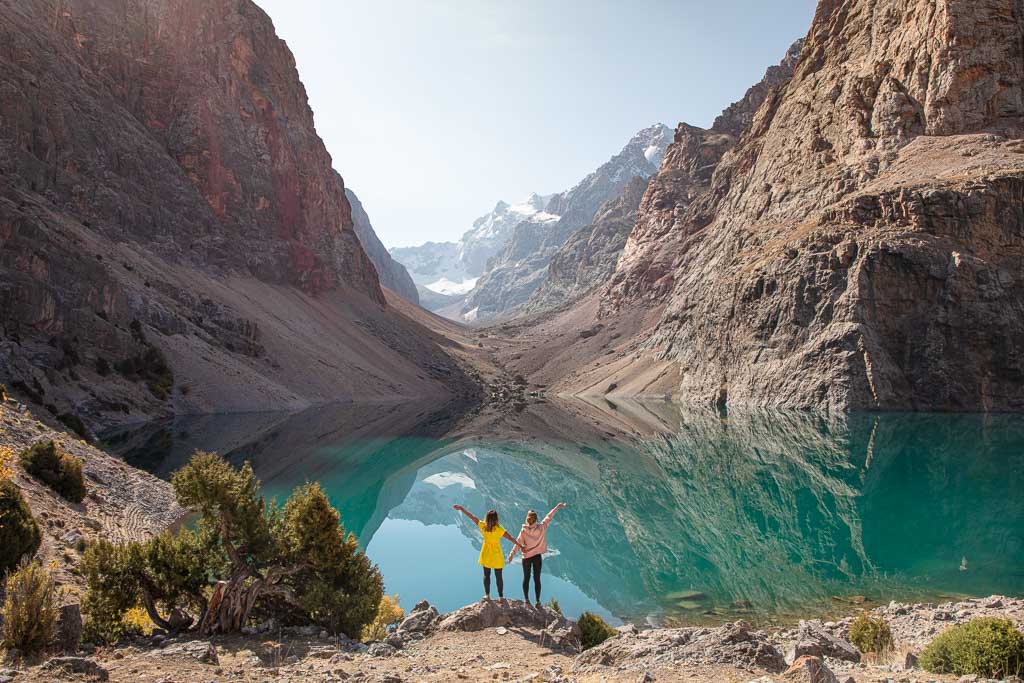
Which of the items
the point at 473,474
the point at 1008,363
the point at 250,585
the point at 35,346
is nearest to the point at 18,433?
the point at 250,585

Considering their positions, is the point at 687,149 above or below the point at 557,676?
above

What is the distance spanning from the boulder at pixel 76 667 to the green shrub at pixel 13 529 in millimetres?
5455

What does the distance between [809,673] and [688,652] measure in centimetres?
181

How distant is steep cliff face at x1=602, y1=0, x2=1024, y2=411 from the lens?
73125 millimetres

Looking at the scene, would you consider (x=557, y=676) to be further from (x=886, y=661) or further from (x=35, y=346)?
(x=35, y=346)

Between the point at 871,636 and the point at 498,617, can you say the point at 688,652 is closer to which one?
the point at 498,617

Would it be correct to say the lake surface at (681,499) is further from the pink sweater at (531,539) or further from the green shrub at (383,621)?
the pink sweater at (531,539)

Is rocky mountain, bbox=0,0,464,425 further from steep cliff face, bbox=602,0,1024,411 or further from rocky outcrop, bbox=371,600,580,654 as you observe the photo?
steep cliff face, bbox=602,0,1024,411

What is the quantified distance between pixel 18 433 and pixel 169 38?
10885 cm

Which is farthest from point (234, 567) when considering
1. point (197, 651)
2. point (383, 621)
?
point (383, 621)

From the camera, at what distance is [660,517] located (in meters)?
32.2

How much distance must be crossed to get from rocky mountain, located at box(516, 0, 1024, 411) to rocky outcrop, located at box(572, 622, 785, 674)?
69.1 m

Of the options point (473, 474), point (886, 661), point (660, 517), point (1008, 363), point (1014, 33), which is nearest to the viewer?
point (886, 661)

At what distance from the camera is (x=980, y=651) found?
30.2 ft
